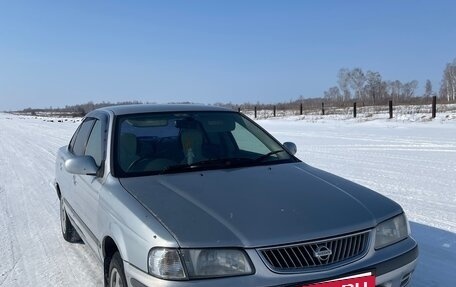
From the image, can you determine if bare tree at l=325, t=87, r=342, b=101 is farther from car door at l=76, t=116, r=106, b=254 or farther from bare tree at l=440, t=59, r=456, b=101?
car door at l=76, t=116, r=106, b=254

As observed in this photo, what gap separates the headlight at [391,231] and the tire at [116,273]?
59.3 inches

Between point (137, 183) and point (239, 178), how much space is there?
2.32ft

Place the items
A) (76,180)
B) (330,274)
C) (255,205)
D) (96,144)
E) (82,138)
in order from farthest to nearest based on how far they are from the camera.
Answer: (82,138)
(76,180)
(96,144)
(255,205)
(330,274)

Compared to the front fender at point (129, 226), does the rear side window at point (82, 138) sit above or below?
above

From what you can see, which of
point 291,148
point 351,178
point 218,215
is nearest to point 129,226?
point 218,215

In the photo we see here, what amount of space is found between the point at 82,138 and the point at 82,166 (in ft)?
4.69

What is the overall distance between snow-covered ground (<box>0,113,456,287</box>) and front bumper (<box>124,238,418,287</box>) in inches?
35.0

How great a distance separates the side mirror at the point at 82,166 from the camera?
3465 mm

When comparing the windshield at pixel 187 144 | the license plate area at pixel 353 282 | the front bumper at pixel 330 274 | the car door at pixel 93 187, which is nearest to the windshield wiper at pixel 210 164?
the windshield at pixel 187 144

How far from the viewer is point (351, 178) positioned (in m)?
7.88

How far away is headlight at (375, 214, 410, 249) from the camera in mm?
2654

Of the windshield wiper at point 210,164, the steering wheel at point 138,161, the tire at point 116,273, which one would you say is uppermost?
the steering wheel at point 138,161

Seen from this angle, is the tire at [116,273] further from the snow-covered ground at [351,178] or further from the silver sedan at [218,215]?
the snow-covered ground at [351,178]

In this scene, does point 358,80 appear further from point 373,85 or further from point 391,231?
point 391,231
